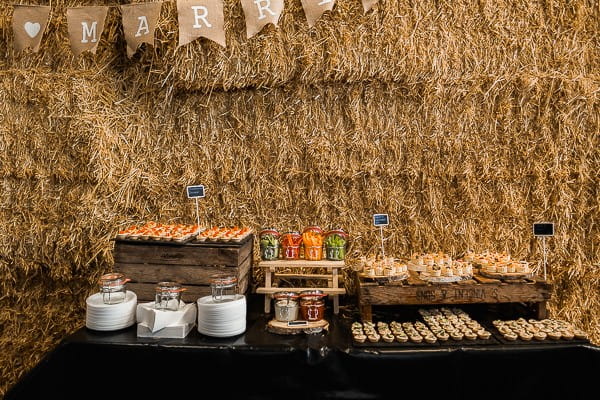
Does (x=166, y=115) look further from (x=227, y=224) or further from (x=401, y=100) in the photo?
(x=401, y=100)

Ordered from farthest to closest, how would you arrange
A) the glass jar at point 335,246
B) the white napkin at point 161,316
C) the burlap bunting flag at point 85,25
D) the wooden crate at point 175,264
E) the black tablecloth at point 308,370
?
1. the burlap bunting flag at point 85,25
2. the glass jar at point 335,246
3. the wooden crate at point 175,264
4. the white napkin at point 161,316
5. the black tablecloth at point 308,370

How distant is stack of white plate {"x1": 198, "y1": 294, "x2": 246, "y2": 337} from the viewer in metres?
2.35

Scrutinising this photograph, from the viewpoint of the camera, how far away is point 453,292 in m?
2.52

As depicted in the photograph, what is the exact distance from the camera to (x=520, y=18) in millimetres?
3084

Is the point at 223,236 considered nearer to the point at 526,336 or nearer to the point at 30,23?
the point at 526,336

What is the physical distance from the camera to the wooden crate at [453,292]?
2521 millimetres

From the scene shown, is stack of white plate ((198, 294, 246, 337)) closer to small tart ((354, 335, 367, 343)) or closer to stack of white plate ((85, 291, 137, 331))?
stack of white plate ((85, 291, 137, 331))

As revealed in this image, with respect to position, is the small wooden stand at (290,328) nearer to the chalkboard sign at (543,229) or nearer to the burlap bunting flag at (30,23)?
the chalkboard sign at (543,229)

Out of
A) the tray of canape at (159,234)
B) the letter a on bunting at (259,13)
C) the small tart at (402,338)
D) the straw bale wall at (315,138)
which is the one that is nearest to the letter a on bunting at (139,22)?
the straw bale wall at (315,138)

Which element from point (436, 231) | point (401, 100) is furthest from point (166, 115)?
point (436, 231)

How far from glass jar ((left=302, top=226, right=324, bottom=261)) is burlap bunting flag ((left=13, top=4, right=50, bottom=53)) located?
246 cm

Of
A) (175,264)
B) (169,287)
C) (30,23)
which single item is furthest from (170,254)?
(30,23)

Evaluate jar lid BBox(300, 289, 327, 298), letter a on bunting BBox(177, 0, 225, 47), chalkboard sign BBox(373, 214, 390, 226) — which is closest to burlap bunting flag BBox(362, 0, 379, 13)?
letter a on bunting BBox(177, 0, 225, 47)

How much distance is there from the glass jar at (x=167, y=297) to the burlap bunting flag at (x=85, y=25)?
187 centimetres
